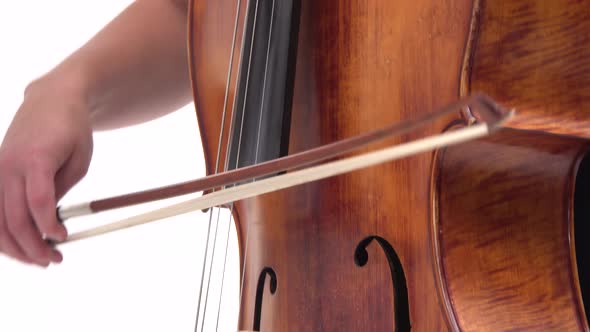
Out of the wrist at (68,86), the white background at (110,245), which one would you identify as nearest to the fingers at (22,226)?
the wrist at (68,86)

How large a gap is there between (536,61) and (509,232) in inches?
4.8

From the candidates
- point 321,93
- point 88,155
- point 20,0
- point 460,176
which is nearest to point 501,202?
point 460,176

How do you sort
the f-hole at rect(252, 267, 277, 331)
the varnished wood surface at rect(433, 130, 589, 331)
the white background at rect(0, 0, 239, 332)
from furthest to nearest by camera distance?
the white background at rect(0, 0, 239, 332)
the f-hole at rect(252, 267, 277, 331)
the varnished wood surface at rect(433, 130, 589, 331)

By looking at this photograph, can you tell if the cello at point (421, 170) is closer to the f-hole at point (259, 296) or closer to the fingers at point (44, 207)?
the f-hole at point (259, 296)

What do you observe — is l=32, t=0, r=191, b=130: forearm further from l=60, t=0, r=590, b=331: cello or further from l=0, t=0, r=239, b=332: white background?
l=0, t=0, r=239, b=332: white background

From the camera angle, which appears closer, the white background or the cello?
the cello

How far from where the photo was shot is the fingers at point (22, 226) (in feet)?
1.82

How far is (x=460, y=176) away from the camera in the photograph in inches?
20.4

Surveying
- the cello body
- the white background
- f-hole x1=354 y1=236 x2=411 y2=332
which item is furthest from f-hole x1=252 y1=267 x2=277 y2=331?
the white background

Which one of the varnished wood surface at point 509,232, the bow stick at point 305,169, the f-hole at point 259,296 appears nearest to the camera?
the bow stick at point 305,169

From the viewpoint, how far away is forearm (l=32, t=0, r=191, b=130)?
698 mm

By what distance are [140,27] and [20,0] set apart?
0.92m

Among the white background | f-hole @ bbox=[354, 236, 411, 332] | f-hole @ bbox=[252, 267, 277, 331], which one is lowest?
f-hole @ bbox=[354, 236, 411, 332]

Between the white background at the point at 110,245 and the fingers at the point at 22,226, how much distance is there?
82 centimetres
